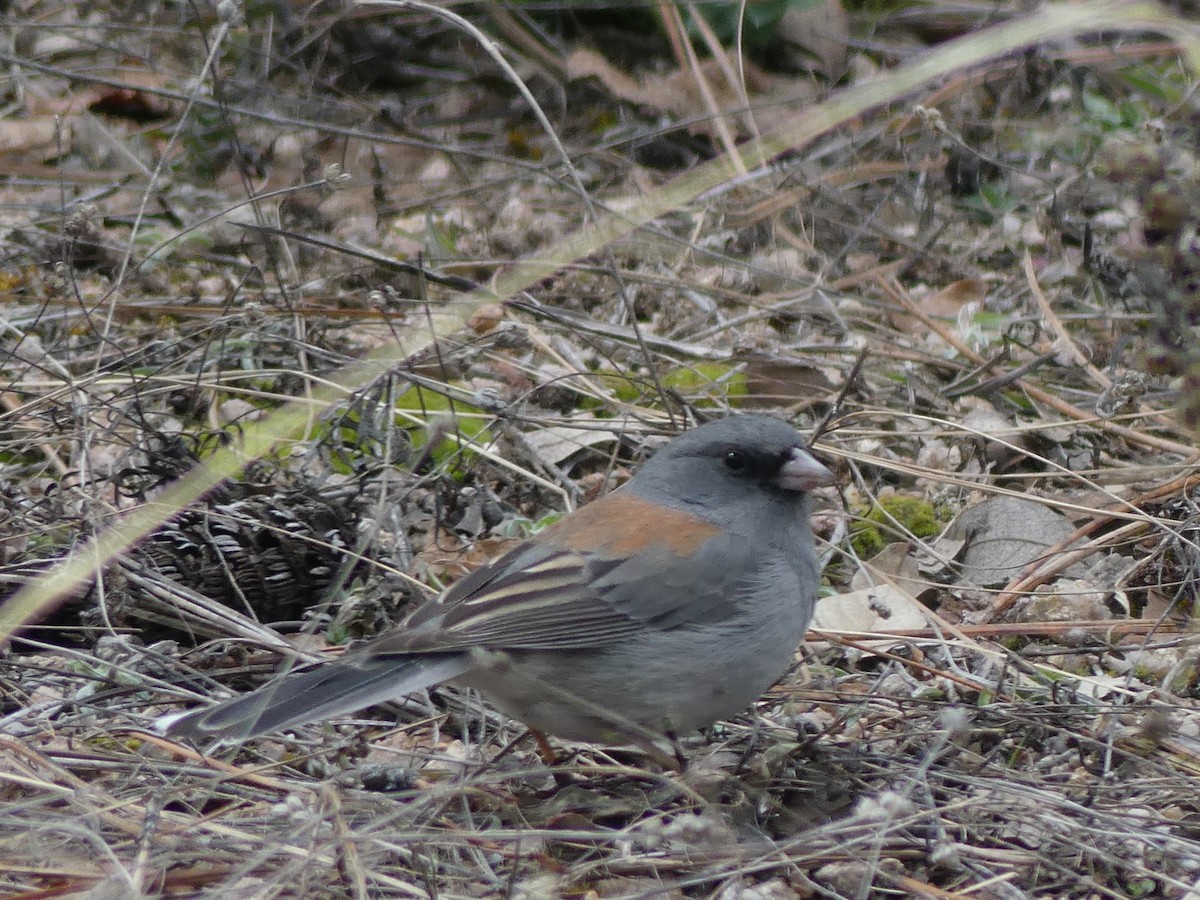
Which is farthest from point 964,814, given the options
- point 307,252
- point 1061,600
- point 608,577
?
point 307,252

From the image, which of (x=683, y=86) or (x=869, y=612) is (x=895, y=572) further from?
(x=683, y=86)

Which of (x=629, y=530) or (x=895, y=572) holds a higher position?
(x=629, y=530)

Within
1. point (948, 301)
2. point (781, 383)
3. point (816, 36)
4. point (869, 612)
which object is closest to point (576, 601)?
point (869, 612)

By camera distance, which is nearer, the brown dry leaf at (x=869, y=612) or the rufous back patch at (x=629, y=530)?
the rufous back patch at (x=629, y=530)

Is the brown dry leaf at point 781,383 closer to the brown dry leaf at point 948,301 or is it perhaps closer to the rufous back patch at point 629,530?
the brown dry leaf at point 948,301

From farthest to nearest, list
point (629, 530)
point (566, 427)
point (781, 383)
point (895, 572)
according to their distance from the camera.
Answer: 1. point (781, 383)
2. point (566, 427)
3. point (895, 572)
4. point (629, 530)

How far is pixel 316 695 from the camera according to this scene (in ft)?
6.95

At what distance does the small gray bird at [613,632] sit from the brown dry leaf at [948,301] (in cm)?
175

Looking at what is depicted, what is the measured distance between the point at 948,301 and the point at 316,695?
272cm

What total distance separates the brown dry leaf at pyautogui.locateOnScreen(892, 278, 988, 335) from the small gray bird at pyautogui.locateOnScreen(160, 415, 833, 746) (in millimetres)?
1752

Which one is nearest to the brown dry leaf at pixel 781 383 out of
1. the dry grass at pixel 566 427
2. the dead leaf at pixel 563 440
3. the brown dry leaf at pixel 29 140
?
the dry grass at pixel 566 427

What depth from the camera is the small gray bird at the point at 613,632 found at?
7.18 ft

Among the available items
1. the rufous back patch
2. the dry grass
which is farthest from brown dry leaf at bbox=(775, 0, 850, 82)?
the rufous back patch

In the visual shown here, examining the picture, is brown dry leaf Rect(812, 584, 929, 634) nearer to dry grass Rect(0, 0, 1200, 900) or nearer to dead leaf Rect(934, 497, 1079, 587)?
dry grass Rect(0, 0, 1200, 900)
